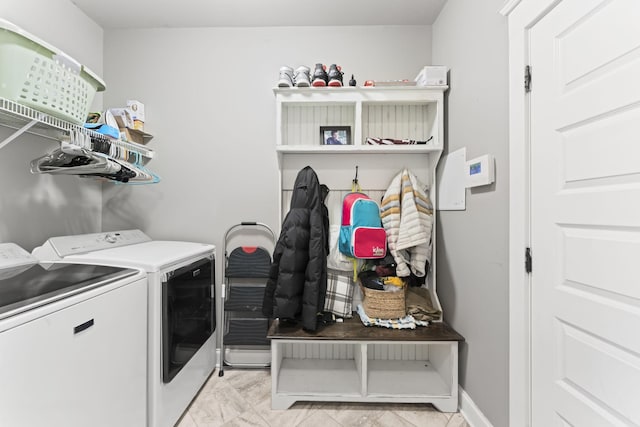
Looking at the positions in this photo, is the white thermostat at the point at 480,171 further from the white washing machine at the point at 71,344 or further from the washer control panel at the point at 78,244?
the washer control panel at the point at 78,244

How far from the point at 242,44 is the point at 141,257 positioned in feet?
5.87

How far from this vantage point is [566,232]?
104 centimetres

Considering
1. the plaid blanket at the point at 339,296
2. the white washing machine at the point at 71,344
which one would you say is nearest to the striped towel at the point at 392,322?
the plaid blanket at the point at 339,296

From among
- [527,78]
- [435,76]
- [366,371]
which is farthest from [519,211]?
[366,371]

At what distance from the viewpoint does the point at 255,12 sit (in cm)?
208

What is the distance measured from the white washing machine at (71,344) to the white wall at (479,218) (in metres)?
1.79

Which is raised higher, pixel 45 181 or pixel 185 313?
pixel 45 181

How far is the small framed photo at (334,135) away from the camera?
2158mm

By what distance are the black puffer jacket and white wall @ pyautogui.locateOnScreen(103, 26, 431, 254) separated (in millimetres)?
462

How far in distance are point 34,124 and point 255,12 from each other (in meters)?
1.57

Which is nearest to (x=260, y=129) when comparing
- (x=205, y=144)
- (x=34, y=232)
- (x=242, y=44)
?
(x=205, y=144)

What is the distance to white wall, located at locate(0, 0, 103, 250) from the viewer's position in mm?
1626

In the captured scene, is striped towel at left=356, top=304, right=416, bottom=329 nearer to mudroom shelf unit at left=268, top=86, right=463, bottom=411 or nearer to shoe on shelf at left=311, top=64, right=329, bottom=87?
mudroom shelf unit at left=268, top=86, right=463, bottom=411

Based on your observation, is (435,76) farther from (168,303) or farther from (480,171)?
(168,303)
